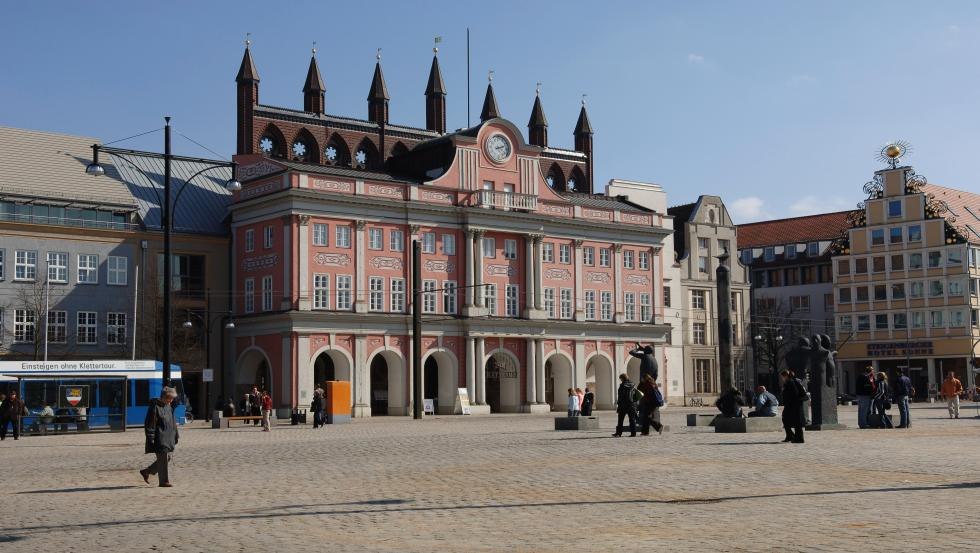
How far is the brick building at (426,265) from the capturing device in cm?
7294

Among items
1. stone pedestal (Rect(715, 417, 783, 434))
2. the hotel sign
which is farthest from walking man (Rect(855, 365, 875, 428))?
the hotel sign

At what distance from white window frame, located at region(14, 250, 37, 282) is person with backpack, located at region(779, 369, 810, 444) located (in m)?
49.9

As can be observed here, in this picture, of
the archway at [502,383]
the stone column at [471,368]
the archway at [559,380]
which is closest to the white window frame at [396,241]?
the stone column at [471,368]

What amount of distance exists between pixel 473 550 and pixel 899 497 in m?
6.88

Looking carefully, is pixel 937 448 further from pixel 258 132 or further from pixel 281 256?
pixel 258 132

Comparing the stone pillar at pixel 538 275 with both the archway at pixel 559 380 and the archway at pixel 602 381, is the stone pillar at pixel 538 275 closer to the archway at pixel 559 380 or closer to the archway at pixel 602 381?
the archway at pixel 559 380

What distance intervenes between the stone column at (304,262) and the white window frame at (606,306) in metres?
22.6

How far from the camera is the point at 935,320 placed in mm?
101375

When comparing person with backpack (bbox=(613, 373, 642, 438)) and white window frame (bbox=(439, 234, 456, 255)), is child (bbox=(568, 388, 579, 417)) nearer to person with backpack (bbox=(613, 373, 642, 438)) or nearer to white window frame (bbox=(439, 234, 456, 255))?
person with backpack (bbox=(613, 373, 642, 438))

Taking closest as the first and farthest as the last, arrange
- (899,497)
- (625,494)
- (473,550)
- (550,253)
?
(473,550), (899,497), (625,494), (550,253)

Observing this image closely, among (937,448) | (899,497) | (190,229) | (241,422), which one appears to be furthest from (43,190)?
(899,497)

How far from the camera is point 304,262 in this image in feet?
236

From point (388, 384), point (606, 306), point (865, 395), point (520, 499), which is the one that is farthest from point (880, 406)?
point (606, 306)

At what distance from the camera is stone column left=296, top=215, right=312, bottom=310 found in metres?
71.8
